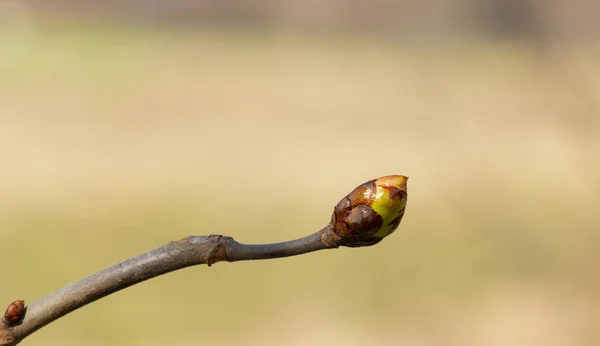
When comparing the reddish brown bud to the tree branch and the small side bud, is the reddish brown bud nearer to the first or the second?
the tree branch

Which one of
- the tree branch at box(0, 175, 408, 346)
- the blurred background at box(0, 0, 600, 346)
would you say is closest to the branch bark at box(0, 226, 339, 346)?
the tree branch at box(0, 175, 408, 346)

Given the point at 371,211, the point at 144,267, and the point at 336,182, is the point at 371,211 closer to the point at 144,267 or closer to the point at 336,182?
the point at 144,267

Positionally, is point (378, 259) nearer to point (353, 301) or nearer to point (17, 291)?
point (353, 301)

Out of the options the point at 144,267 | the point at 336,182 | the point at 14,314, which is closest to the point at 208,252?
the point at 144,267

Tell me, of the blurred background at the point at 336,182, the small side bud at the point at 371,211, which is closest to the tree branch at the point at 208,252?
the small side bud at the point at 371,211

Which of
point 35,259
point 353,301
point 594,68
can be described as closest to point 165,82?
point 35,259

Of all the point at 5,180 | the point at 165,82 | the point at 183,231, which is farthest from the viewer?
the point at 165,82
